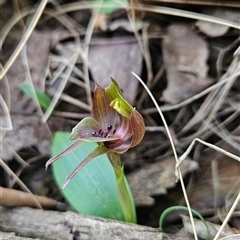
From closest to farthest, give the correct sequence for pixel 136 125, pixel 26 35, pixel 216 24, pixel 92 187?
1. pixel 136 125
2. pixel 92 187
3. pixel 216 24
4. pixel 26 35

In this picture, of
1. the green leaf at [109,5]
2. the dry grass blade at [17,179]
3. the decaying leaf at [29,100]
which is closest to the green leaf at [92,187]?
the dry grass blade at [17,179]

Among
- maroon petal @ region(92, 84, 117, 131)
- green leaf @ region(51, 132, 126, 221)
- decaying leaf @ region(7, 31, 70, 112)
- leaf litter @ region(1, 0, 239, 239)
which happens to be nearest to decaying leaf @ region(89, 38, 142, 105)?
leaf litter @ region(1, 0, 239, 239)

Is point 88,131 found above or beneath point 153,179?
above

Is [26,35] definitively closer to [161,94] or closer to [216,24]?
[161,94]

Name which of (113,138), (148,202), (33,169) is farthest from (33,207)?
A: (113,138)

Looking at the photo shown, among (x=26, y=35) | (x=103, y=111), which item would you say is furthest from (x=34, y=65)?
(x=103, y=111)

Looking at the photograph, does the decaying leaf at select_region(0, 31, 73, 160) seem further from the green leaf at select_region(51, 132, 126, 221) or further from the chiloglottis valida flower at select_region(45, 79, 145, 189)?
the chiloglottis valida flower at select_region(45, 79, 145, 189)
